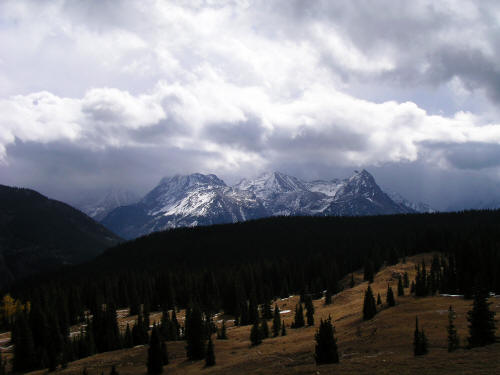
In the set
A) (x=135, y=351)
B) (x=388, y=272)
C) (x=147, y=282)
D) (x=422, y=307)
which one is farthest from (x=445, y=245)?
(x=135, y=351)

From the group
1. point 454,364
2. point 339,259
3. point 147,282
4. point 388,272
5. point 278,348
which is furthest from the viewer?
point 339,259

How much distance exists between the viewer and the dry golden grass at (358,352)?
4197 cm

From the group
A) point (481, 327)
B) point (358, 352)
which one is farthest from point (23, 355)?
point (481, 327)

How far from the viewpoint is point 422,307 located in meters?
82.9

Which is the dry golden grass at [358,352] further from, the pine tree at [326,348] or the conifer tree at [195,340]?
the conifer tree at [195,340]

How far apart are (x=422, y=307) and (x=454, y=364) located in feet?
152

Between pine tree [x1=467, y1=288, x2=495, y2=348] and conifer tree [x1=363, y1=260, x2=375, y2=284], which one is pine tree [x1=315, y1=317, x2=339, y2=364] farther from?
conifer tree [x1=363, y1=260, x2=375, y2=284]

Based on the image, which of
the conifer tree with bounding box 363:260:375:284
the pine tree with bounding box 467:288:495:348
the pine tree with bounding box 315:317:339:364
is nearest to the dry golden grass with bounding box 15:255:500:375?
the pine tree with bounding box 315:317:339:364

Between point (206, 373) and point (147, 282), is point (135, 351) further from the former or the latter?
point (147, 282)

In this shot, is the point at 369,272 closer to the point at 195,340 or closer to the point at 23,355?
the point at 195,340

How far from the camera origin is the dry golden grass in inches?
1652

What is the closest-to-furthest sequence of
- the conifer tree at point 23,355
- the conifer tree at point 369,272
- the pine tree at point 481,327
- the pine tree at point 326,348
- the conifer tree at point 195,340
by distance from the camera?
the pine tree at point 481,327 < the pine tree at point 326,348 < the conifer tree at point 195,340 < the conifer tree at point 23,355 < the conifer tree at point 369,272

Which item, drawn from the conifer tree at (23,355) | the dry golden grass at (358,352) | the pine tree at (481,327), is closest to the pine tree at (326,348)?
the dry golden grass at (358,352)

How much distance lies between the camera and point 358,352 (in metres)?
55.6
